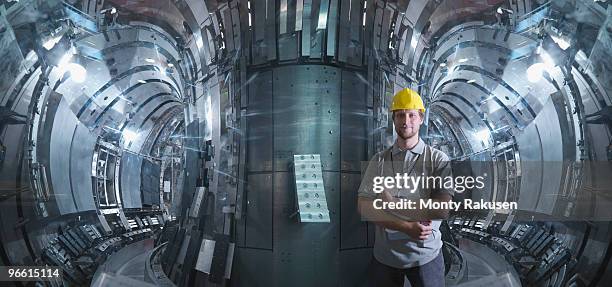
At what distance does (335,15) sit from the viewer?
3.20 metres

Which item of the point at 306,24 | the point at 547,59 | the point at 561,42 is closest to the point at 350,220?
the point at 306,24

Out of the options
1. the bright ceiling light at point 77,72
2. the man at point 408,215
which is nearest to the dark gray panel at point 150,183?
the bright ceiling light at point 77,72

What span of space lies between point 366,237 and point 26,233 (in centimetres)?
241

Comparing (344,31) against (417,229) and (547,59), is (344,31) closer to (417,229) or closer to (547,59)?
(547,59)

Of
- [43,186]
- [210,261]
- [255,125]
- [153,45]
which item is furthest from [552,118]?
[43,186]

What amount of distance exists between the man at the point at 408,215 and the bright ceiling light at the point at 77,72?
7.34 feet

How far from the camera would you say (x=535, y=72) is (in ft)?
10.3

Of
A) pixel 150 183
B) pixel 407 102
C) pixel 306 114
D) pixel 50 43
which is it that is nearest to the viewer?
pixel 407 102

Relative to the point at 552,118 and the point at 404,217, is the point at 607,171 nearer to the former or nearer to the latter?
the point at 552,118

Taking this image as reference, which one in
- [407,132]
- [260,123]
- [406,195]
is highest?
[260,123]

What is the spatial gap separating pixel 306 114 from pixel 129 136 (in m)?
1.71

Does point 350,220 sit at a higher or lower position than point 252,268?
higher

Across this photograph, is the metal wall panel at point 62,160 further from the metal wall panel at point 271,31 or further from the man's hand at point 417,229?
the man's hand at point 417,229

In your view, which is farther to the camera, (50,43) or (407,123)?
(50,43)
